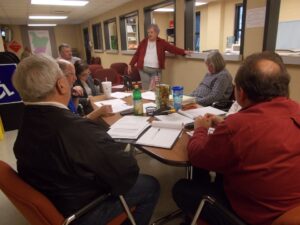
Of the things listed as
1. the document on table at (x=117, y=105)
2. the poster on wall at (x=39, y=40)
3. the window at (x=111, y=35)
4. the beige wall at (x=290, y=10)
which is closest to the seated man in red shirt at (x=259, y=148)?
the document on table at (x=117, y=105)

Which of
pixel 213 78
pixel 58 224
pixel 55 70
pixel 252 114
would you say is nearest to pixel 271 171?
pixel 252 114

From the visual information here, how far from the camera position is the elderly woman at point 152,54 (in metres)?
4.13

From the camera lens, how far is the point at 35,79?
101 centimetres

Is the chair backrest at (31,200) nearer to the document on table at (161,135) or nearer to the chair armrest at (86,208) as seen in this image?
the chair armrest at (86,208)

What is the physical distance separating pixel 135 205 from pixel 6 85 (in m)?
3.20

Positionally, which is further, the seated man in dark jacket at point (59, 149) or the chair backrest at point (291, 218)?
the seated man in dark jacket at point (59, 149)

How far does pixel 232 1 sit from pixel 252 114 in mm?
6541

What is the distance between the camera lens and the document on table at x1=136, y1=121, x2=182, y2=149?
→ 1307 millimetres

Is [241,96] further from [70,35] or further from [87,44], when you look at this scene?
[70,35]

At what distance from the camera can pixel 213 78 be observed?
2.49 metres

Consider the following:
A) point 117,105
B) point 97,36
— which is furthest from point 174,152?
point 97,36

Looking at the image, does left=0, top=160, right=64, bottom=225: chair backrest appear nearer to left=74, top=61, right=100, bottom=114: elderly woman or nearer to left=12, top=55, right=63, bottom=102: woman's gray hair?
left=12, top=55, right=63, bottom=102: woman's gray hair

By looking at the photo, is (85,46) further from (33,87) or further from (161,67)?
(33,87)

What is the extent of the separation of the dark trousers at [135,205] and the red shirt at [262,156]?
0.48 meters
